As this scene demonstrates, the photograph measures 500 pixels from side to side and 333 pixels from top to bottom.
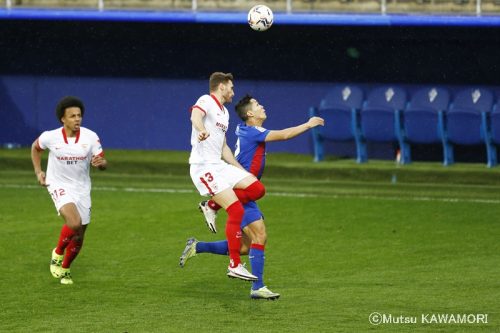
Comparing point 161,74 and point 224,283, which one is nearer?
point 224,283

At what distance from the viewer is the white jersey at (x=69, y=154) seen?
12.4m

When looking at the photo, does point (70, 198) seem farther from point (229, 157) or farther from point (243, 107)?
point (243, 107)

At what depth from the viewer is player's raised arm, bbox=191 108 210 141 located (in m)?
11.2

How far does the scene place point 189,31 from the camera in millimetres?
25500

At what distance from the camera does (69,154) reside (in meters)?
12.4

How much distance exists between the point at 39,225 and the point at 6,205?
2.15m

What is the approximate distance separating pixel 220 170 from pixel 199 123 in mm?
539

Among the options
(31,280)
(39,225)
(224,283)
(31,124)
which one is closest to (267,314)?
(224,283)

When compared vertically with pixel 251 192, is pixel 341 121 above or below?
below

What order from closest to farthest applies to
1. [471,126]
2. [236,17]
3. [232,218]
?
[232,218]
[471,126]
[236,17]

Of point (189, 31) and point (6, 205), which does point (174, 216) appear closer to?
point (6, 205)

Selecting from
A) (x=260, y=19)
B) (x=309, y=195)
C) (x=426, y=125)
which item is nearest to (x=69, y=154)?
(x=260, y=19)

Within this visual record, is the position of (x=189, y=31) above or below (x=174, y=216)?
above

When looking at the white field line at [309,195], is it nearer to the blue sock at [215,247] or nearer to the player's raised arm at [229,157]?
the blue sock at [215,247]
